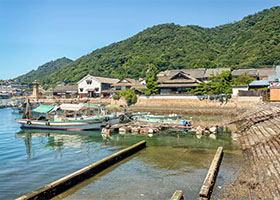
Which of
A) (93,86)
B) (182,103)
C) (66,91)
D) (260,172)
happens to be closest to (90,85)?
(93,86)

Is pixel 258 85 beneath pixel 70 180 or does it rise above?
above

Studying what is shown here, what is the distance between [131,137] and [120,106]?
27501 millimetres

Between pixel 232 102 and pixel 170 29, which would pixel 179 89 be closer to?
pixel 232 102

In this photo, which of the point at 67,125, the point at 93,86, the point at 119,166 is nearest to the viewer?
the point at 119,166

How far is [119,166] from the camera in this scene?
623 inches

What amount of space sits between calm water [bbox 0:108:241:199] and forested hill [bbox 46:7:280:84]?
76.8 m

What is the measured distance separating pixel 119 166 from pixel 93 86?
59.7 m

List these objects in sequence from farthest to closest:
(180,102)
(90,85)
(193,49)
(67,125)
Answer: (193,49) → (90,85) → (180,102) → (67,125)

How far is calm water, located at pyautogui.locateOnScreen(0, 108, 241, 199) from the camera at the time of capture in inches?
479

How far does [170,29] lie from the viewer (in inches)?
6255

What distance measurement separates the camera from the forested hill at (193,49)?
95375mm

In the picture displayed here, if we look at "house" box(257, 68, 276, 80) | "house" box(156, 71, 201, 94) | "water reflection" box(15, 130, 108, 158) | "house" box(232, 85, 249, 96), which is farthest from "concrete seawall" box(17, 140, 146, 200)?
"house" box(257, 68, 276, 80)

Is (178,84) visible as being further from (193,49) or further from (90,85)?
(193,49)

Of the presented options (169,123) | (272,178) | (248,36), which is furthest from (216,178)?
(248,36)
